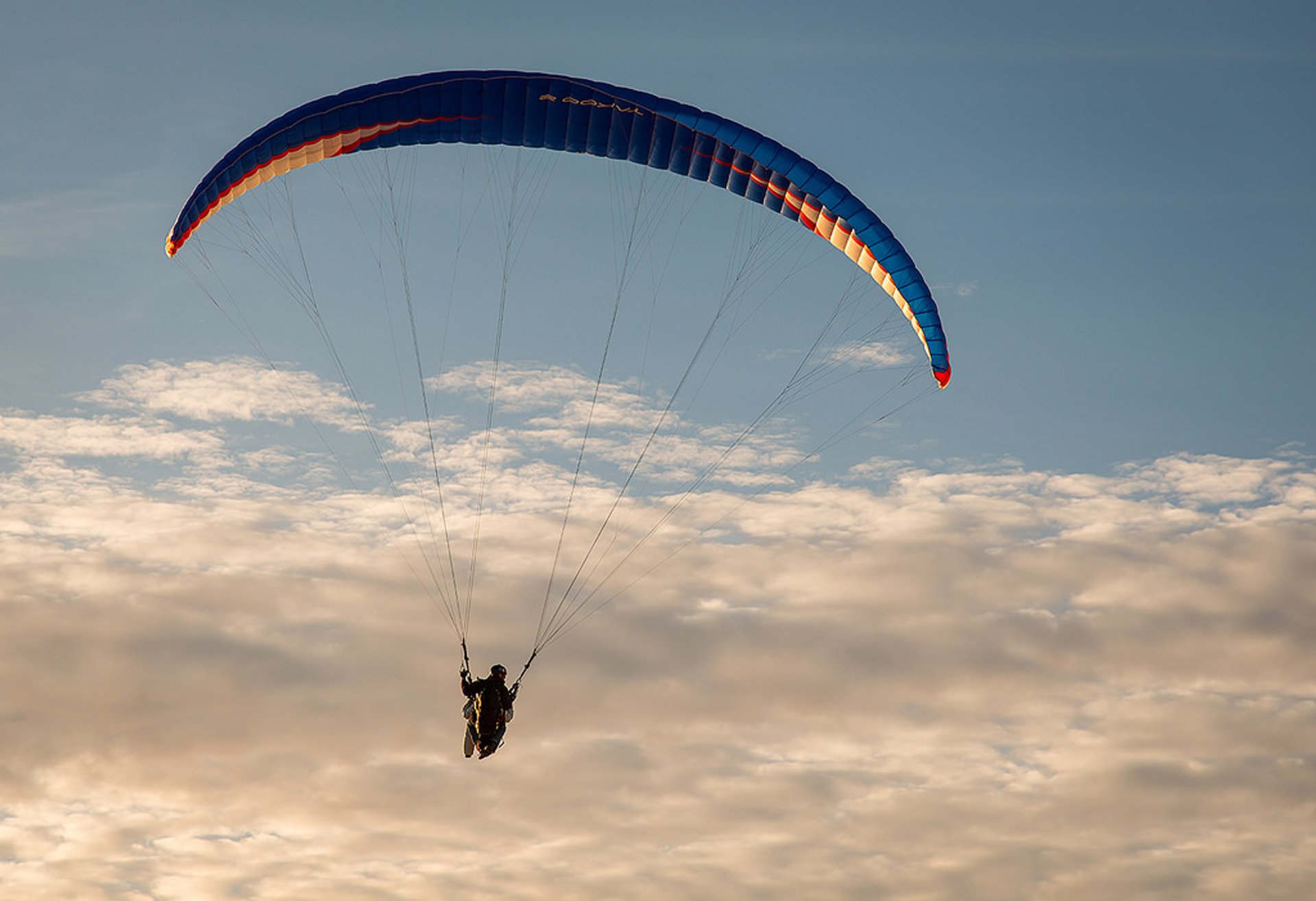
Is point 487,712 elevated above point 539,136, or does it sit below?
below

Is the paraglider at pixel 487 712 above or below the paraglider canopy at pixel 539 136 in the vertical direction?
below

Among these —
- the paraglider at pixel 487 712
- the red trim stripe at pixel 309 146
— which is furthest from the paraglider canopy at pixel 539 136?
the paraglider at pixel 487 712

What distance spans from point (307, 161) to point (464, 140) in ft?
9.81

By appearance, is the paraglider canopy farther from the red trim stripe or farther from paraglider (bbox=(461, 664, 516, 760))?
paraglider (bbox=(461, 664, 516, 760))

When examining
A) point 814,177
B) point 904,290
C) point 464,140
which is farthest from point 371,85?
point 904,290

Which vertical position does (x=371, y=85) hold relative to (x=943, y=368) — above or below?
above

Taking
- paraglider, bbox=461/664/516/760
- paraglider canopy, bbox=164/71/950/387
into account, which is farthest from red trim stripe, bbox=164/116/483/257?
paraglider, bbox=461/664/516/760

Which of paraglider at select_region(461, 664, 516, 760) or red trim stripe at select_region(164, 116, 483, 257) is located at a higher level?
red trim stripe at select_region(164, 116, 483, 257)

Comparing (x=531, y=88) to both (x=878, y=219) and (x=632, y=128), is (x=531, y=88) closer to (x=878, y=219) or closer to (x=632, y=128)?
(x=632, y=128)

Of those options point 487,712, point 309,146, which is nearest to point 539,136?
point 309,146

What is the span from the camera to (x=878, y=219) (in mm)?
30219

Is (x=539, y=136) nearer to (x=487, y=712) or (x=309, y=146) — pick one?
(x=309, y=146)

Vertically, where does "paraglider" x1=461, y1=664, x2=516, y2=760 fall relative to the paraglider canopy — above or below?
below

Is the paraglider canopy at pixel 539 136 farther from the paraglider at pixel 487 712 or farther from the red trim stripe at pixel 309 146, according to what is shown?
the paraglider at pixel 487 712
